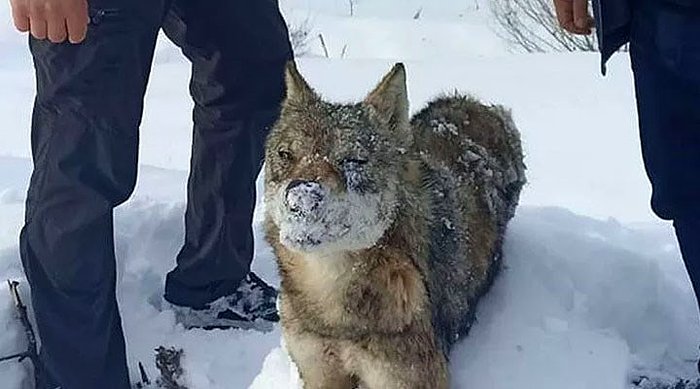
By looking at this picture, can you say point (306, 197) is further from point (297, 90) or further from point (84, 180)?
point (84, 180)

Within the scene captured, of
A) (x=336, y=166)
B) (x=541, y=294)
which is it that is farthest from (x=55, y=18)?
(x=541, y=294)

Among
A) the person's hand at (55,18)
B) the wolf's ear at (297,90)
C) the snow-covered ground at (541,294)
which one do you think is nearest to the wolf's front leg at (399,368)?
the snow-covered ground at (541,294)

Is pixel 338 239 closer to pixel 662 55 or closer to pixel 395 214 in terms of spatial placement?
pixel 395 214

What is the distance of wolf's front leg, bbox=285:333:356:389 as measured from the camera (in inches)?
103

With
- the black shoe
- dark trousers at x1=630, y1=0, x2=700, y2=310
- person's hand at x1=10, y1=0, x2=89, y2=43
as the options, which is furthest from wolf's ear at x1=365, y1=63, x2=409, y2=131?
the black shoe

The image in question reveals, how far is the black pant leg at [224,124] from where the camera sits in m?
2.99

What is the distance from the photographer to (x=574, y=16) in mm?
2631

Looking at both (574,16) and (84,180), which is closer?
(574,16)

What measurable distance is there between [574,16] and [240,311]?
4.32 ft

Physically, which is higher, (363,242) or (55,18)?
(55,18)

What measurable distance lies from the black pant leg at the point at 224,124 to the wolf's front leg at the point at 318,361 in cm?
63

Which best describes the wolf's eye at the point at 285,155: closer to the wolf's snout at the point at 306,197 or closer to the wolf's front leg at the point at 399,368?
the wolf's snout at the point at 306,197

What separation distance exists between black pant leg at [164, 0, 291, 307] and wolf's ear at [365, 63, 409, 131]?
53cm

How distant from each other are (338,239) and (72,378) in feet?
3.07
